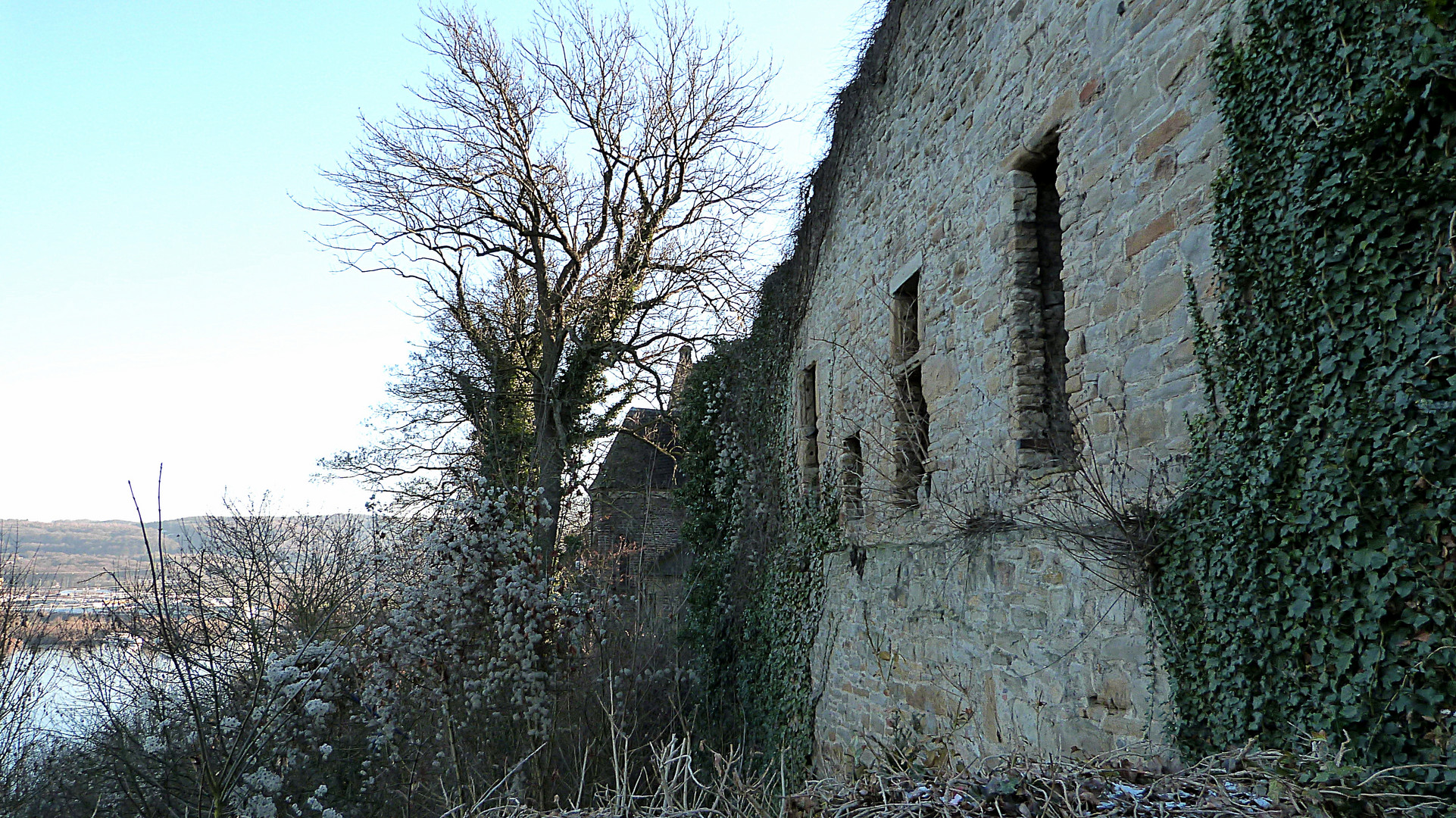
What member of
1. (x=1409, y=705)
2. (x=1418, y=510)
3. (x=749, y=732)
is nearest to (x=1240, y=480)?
(x=1418, y=510)

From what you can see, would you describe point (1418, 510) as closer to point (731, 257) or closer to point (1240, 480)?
point (1240, 480)

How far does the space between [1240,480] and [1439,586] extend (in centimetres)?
73

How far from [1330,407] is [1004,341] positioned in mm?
2087

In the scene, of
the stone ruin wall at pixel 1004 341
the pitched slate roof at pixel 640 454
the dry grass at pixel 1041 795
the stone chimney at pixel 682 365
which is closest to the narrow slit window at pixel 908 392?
the stone ruin wall at pixel 1004 341

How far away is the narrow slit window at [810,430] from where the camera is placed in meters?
8.29

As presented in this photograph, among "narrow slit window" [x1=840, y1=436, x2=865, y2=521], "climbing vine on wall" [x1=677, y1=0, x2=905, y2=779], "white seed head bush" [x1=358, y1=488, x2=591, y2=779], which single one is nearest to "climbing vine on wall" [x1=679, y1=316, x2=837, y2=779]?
"climbing vine on wall" [x1=677, y1=0, x2=905, y2=779]

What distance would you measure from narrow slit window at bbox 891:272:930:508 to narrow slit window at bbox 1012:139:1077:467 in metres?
1.31

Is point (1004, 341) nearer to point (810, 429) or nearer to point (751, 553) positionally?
point (810, 429)

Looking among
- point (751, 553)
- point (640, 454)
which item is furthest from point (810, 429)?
point (640, 454)

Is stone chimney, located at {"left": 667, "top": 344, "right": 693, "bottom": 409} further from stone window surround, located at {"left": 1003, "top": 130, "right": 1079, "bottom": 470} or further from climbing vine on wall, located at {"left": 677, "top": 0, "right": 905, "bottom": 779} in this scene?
stone window surround, located at {"left": 1003, "top": 130, "right": 1079, "bottom": 470}

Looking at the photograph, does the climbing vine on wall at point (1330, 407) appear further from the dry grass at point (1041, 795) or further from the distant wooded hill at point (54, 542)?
the distant wooded hill at point (54, 542)

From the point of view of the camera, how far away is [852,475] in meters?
7.40

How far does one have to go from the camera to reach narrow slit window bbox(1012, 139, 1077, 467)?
457 cm

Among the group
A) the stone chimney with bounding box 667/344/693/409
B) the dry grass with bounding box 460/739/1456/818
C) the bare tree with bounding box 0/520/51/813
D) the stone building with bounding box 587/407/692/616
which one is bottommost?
the bare tree with bounding box 0/520/51/813
